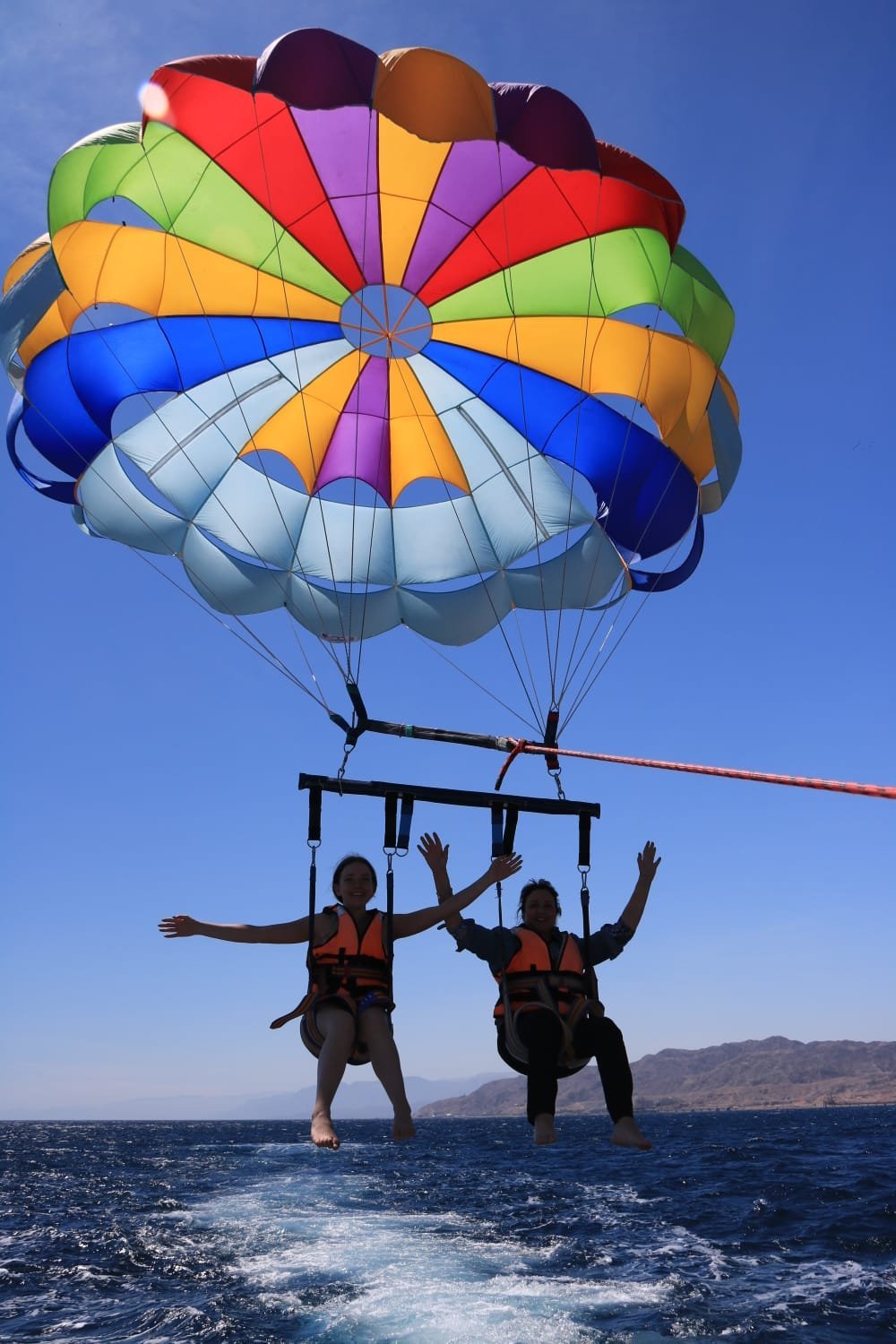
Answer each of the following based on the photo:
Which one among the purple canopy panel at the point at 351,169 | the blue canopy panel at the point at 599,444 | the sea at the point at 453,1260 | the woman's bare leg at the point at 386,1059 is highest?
the purple canopy panel at the point at 351,169

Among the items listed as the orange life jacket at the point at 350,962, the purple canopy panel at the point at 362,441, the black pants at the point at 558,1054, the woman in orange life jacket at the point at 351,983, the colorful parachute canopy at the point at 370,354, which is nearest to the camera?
the black pants at the point at 558,1054

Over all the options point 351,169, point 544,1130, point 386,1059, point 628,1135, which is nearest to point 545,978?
point 544,1130

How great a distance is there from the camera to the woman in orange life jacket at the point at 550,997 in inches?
245

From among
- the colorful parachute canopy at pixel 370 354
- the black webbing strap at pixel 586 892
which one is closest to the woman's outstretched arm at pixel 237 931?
the black webbing strap at pixel 586 892

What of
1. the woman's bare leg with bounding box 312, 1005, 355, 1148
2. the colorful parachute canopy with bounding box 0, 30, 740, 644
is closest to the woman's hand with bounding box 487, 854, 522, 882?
the woman's bare leg with bounding box 312, 1005, 355, 1148

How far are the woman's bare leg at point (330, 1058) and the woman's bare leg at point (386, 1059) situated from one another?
10 centimetres

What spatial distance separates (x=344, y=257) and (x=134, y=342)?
205 cm

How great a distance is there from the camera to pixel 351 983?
654cm

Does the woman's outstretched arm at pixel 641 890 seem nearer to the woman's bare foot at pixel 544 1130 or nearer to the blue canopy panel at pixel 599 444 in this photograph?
the woman's bare foot at pixel 544 1130

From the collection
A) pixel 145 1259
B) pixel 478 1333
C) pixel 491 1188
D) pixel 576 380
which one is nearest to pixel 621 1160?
pixel 491 1188

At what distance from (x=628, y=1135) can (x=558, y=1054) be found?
2.00 feet

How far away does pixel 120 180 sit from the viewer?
26.5 ft

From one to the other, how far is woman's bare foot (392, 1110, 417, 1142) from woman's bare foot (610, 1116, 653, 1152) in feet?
4.21

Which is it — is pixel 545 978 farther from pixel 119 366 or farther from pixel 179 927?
pixel 119 366
